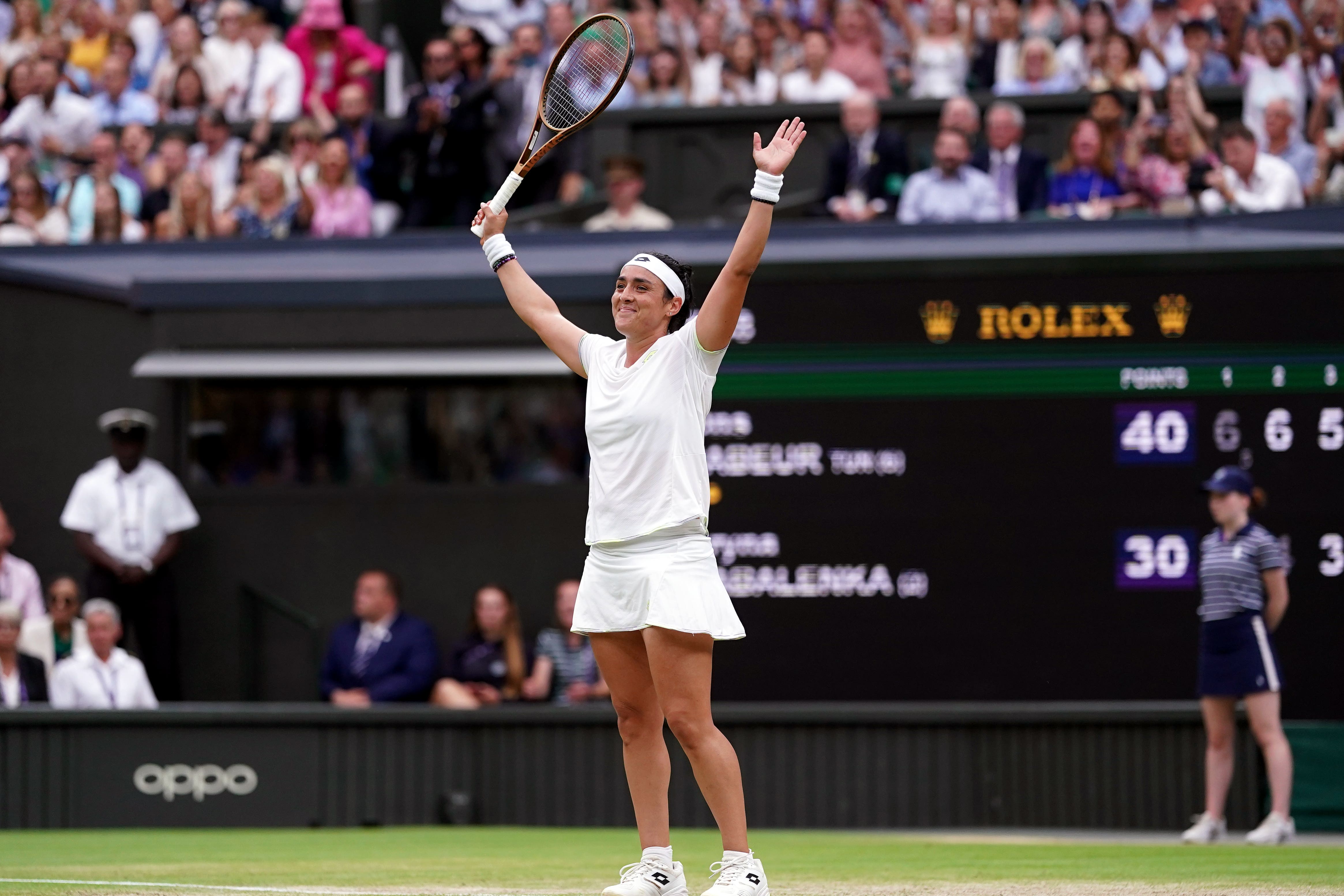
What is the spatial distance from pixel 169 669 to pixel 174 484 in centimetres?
112

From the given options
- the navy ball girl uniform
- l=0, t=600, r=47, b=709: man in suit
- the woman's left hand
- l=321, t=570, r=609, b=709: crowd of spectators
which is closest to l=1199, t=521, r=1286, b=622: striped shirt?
the navy ball girl uniform

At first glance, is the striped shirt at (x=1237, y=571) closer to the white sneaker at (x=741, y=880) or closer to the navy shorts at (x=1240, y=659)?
the navy shorts at (x=1240, y=659)

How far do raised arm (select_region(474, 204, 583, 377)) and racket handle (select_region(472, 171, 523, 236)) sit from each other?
1cm

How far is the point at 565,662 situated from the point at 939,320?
291 centimetres

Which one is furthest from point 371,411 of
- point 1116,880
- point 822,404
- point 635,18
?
point 1116,880

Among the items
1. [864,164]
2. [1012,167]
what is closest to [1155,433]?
[1012,167]

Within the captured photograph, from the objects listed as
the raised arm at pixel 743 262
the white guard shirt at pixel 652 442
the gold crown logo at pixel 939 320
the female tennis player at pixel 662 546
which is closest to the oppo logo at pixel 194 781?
the gold crown logo at pixel 939 320

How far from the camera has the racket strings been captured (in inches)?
255

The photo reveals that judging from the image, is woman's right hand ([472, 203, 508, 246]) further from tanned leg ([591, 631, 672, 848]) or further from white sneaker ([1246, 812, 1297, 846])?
white sneaker ([1246, 812, 1297, 846])

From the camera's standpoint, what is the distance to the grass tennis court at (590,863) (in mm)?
6180

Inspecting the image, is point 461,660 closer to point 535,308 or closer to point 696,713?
point 535,308

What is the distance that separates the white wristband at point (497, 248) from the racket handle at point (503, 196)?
0.04 metres

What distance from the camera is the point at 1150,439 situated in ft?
33.9

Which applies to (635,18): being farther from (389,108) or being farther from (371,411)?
(371,411)
